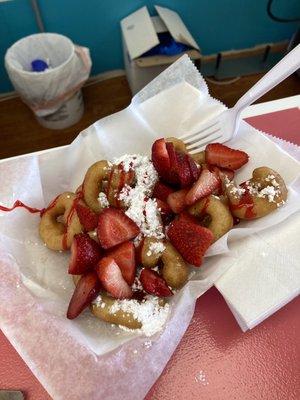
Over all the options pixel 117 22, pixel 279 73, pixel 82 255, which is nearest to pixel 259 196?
pixel 279 73

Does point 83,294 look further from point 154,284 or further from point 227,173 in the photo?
point 227,173

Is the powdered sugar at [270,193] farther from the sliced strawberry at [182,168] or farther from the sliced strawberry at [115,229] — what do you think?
the sliced strawberry at [115,229]

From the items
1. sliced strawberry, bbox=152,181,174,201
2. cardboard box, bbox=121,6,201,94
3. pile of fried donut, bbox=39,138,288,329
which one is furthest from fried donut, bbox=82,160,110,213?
Answer: cardboard box, bbox=121,6,201,94

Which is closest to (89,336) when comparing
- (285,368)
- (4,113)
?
(285,368)

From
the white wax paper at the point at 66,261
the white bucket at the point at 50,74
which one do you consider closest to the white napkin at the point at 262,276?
the white wax paper at the point at 66,261

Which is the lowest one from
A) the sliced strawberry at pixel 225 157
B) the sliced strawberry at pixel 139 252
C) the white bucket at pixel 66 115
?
the white bucket at pixel 66 115
